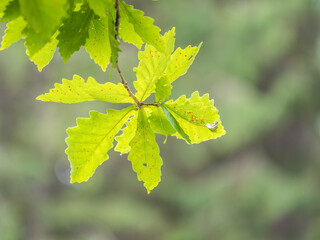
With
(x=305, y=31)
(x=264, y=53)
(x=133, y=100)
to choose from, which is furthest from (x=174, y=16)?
(x=133, y=100)

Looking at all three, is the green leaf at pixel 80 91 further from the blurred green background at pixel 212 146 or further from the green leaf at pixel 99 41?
the blurred green background at pixel 212 146

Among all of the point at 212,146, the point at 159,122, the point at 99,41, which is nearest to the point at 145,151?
the point at 159,122

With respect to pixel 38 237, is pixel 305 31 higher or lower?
higher

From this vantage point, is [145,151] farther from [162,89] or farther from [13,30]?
[13,30]

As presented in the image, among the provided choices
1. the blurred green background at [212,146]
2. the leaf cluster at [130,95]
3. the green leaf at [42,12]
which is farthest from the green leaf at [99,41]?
the blurred green background at [212,146]

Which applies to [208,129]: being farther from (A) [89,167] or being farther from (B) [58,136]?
(B) [58,136]
